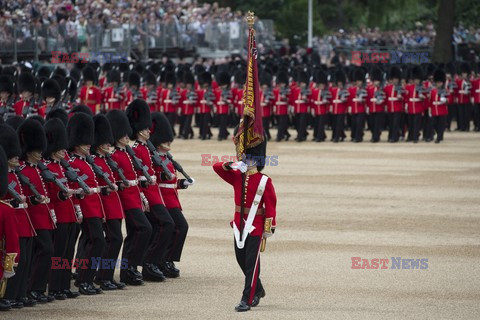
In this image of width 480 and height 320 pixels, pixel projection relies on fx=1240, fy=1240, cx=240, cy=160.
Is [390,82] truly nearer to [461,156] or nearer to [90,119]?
[461,156]

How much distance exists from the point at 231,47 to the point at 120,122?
2640 centimetres

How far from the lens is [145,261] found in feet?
34.8

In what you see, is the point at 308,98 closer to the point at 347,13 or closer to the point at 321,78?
the point at 321,78

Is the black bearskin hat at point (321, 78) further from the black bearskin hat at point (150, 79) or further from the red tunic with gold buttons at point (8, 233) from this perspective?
the red tunic with gold buttons at point (8, 233)

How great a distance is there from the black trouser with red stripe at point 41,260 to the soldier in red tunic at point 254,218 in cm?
143

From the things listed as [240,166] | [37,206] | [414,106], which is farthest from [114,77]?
[240,166]

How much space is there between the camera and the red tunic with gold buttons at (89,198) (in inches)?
389

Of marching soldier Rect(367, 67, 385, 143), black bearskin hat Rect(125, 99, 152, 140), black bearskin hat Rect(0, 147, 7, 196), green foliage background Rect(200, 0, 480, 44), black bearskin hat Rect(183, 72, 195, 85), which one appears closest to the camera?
black bearskin hat Rect(0, 147, 7, 196)

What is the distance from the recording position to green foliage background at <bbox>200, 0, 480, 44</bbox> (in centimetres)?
4808

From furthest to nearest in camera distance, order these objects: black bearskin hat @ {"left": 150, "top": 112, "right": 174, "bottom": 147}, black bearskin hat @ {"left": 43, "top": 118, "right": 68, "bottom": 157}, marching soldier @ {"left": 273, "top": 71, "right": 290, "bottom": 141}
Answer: marching soldier @ {"left": 273, "top": 71, "right": 290, "bottom": 141}
black bearskin hat @ {"left": 150, "top": 112, "right": 174, "bottom": 147}
black bearskin hat @ {"left": 43, "top": 118, "right": 68, "bottom": 157}

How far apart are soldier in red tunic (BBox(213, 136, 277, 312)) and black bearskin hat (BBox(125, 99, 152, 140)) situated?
162cm

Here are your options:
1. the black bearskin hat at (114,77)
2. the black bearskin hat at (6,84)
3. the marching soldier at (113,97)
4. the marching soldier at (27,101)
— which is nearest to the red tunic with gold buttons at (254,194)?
the marching soldier at (27,101)

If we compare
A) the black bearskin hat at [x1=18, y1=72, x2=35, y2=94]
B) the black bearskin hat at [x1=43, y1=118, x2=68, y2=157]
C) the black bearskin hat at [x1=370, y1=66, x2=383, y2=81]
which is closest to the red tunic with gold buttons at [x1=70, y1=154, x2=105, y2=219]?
the black bearskin hat at [x1=43, y1=118, x2=68, y2=157]

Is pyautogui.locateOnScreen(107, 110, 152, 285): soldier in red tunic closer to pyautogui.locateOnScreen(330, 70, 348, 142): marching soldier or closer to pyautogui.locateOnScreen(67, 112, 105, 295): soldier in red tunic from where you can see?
pyautogui.locateOnScreen(67, 112, 105, 295): soldier in red tunic
